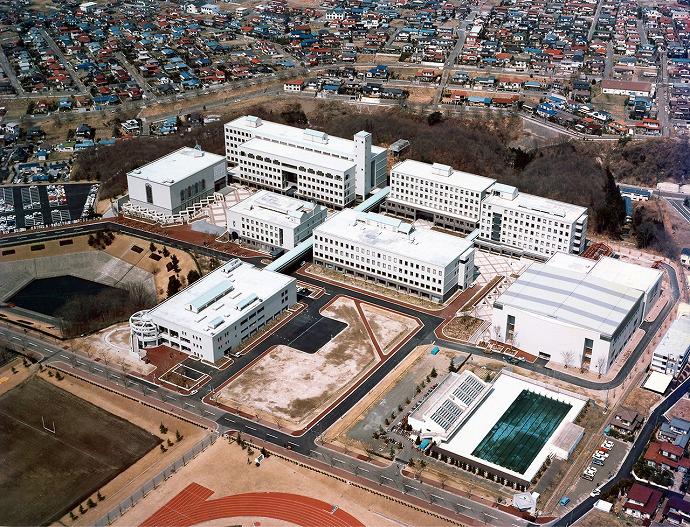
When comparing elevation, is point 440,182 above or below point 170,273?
above

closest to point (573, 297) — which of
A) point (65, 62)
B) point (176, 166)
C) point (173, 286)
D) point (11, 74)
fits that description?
point (173, 286)

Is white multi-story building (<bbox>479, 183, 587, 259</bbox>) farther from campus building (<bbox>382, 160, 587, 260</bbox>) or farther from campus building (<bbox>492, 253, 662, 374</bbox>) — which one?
campus building (<bbox>492, 253, 662, 374</bbox>)

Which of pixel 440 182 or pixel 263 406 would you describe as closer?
pixel 263 406

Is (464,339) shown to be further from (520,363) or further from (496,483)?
(496,483)

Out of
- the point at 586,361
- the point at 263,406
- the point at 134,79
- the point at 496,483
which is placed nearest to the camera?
the point at 496,483

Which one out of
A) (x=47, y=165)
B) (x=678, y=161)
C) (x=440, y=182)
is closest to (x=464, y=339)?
(x=440, y=182)

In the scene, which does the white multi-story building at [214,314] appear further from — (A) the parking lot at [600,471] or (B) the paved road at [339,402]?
(A) the parking lot at [600,471]

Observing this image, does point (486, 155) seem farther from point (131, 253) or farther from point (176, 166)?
point (131, 253)
